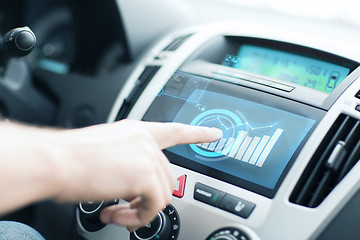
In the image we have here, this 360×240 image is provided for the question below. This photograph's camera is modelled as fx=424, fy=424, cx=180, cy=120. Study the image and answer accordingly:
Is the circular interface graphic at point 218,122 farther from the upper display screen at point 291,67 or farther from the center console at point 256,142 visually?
the upper display screen at point 291,67

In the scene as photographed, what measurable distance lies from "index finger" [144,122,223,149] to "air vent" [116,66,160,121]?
0.35 meters

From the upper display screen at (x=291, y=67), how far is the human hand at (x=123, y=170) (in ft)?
1.70

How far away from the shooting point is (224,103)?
91cm

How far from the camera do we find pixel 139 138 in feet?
1.87

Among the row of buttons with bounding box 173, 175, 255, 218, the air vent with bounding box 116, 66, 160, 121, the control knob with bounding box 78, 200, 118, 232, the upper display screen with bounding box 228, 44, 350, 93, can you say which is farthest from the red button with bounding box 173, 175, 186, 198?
the upper display screen with bounding box 228, 44, 350, 93

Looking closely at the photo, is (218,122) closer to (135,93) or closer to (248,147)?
(248,147)

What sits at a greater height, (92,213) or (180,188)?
(180,188)

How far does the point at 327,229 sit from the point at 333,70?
1.32ft

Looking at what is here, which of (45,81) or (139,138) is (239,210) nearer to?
(139,138)

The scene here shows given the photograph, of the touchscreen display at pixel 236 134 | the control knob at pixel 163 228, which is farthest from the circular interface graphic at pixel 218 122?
the control knob at pixel 163 228

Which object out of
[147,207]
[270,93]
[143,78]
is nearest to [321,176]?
[270,93]

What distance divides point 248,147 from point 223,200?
121 millimetres

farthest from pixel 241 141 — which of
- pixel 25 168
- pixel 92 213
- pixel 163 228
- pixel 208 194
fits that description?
pixel 25 168

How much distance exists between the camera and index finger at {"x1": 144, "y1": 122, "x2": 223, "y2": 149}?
24.8 inches
